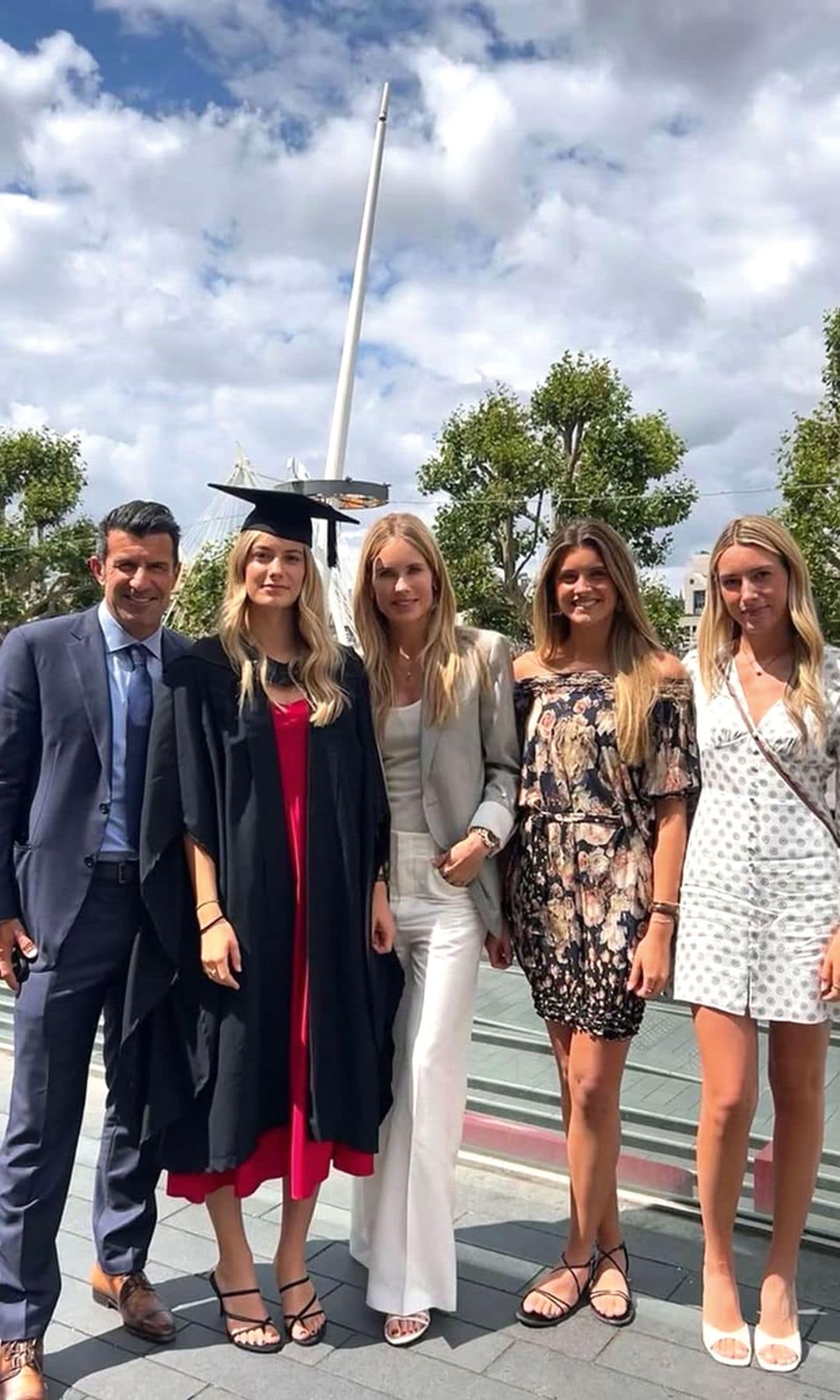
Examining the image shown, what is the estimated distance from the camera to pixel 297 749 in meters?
2.70

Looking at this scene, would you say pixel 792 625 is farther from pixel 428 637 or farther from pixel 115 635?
pixel 115 635

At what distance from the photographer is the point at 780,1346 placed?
262 cm

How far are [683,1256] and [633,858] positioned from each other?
1243mm

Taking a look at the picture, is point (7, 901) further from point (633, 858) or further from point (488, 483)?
point (488, 483)

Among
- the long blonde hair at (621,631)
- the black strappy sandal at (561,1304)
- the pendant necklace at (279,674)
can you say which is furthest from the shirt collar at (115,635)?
the black strappy sandal at (561,1304)

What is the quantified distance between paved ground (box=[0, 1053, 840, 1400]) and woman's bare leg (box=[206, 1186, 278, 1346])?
0.09 metres

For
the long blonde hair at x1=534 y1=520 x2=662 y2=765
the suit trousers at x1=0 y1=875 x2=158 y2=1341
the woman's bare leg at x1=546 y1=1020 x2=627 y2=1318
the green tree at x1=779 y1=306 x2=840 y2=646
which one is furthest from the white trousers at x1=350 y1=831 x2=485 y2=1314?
the green tree at x1=779 y1=306 x2=840 y2=646

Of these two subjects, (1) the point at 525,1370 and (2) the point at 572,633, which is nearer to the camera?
(1) the point at 525,1370

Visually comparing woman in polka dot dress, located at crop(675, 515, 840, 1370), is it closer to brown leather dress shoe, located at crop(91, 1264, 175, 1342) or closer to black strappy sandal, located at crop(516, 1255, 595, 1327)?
black strappy sandal, located at crop(516, 1255, 595, 1327)

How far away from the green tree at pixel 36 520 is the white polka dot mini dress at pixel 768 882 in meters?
29.1

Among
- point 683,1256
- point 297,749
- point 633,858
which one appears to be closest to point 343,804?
point 297,749

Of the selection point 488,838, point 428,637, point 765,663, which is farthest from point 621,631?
point 488,838

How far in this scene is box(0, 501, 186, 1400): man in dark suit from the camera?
2584 mm

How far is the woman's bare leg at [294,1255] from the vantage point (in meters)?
2.77
